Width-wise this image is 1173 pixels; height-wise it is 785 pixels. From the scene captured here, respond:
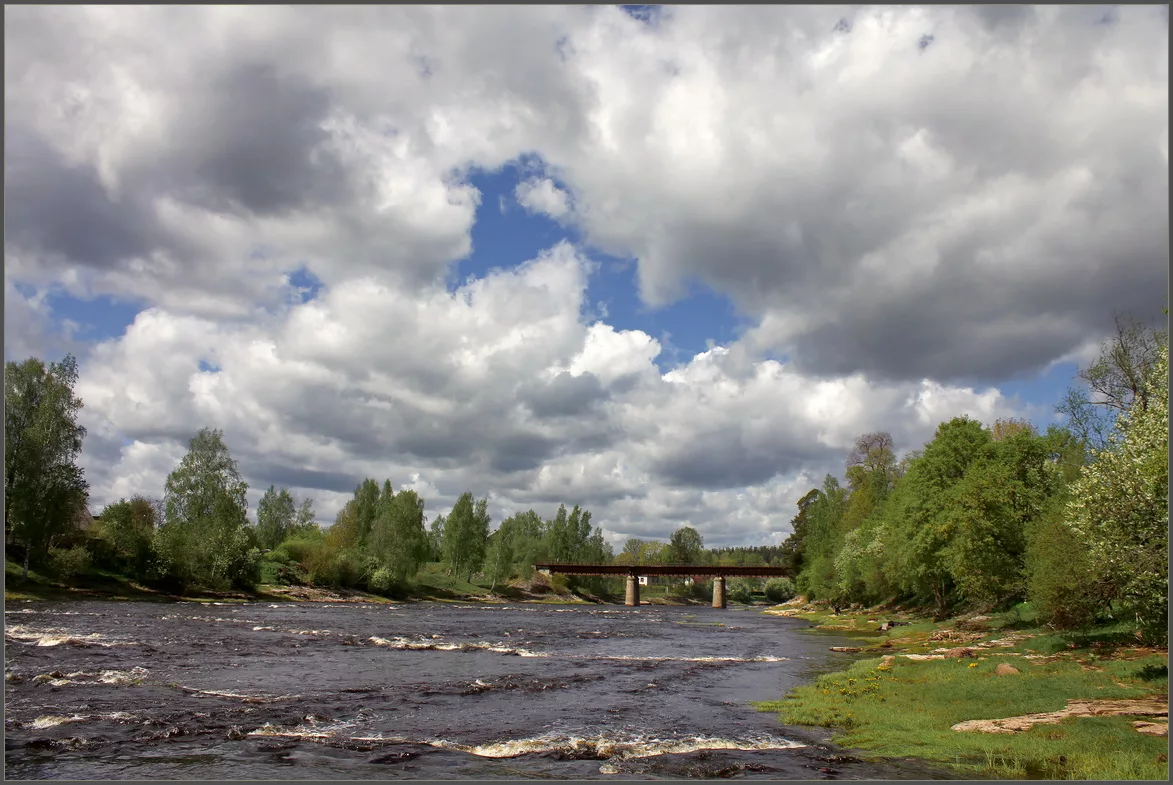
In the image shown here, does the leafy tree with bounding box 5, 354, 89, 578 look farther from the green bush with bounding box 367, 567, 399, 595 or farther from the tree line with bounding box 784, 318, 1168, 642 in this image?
the tree line with bounding box 784, 318, 1168, 642

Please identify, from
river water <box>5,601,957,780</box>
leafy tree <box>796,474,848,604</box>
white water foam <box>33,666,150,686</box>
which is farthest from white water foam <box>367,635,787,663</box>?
leafy tree <box>796,474,848,604</box>

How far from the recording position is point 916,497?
75125mm

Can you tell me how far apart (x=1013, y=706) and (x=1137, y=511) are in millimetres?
8451

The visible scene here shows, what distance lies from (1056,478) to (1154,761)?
44413 millimetres

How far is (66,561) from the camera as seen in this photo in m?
78.5


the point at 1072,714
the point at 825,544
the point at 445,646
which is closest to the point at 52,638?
the point at 445,646

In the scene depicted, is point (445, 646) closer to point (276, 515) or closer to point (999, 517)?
point (999, 517)

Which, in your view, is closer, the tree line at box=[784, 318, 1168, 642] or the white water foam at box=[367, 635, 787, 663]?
the tree line at box=[784, 318, 1168, 642]

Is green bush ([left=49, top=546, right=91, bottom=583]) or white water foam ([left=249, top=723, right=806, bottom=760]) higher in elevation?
green bush ([left=49, top=546, right=91, bottom=583])

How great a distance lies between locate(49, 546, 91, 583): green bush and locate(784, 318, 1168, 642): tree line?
87.6 metres

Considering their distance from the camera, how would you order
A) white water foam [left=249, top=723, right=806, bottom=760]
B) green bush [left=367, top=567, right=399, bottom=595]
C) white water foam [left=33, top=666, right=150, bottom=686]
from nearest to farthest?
white water foam [left=249, top=723, right=806, bottom=760] → white water foam [left=33, top=666, right=150, bottom=686] → green bush [left=367, top=567, right=399, bottom=595]

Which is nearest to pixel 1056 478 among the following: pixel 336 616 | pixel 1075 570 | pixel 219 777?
pixel 1075 570

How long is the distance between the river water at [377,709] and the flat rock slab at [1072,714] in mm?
5460

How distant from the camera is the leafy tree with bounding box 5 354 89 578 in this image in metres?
75.6
